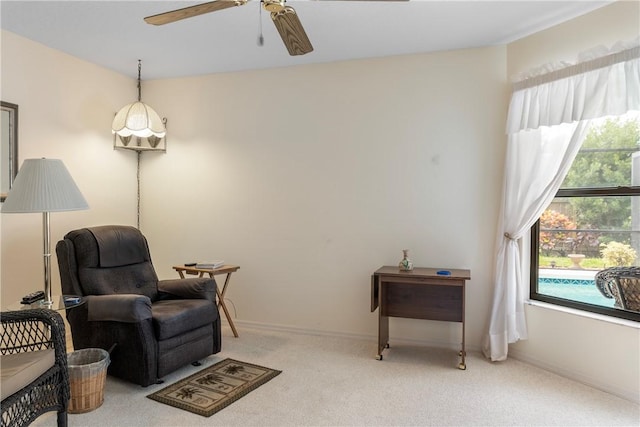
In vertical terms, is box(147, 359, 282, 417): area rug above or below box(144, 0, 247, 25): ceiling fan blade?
below

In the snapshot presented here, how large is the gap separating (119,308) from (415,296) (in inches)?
87.8

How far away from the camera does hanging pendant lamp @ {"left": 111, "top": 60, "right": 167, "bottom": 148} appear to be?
4.03 meters

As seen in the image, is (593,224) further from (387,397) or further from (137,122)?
(137,122)

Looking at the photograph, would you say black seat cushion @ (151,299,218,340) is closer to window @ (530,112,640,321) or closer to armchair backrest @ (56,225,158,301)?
armchair backrest @ (56,225,158,301)

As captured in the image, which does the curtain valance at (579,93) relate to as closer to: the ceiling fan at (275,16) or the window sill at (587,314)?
the window sill at (587,314)

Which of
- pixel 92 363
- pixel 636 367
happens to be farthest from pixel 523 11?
pixel 92 363

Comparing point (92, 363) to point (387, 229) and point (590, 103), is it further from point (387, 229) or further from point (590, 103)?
point (590, 103)

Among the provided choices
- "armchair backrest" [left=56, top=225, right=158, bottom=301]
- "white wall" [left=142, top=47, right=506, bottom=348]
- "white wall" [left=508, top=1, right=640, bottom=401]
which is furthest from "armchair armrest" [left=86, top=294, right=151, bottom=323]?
"white wall" [left=508, top=1, right=640, bottom=401]

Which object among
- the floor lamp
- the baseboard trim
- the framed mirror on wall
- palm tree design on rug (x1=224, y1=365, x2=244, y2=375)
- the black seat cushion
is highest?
the framed mirror on wall

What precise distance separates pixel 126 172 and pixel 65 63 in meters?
1.14

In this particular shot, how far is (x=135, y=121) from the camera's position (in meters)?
4.03

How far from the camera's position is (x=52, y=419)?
7.97 feet

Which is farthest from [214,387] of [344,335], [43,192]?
[43,192]

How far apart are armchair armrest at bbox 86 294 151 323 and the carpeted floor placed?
0.47 m
